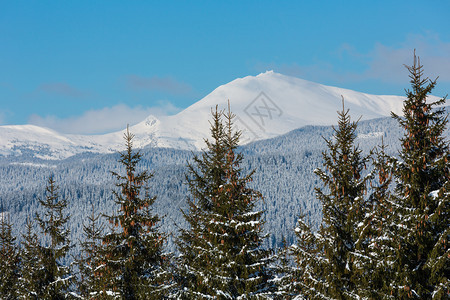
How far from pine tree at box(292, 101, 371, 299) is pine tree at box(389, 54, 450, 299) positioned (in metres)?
1.47

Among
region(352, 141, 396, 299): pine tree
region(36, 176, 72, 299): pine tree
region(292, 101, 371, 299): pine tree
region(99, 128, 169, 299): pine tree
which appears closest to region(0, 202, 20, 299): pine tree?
region(36, 176, 72, 299): pine tree

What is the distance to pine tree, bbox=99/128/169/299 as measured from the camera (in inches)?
681

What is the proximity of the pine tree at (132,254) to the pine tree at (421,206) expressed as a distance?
26.9 feet

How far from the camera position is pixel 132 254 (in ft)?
56.8

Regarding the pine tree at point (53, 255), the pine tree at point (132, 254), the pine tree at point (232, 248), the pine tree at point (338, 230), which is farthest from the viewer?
the pine tree at point (53, 255)

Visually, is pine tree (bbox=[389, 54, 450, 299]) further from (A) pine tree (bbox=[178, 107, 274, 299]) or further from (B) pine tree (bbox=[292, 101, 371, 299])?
(A) pine tree (bbox=[178, 107, 274, 299])

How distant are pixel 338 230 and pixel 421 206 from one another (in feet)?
9.14

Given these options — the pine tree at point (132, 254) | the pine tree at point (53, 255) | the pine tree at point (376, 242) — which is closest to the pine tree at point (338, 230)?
the pine tree at point (376, 242)

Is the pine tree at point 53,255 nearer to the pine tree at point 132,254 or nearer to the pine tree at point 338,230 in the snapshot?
the pine tree at point 132,254

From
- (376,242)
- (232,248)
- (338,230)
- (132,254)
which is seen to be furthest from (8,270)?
(376,242)

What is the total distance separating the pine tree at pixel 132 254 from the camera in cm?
1730

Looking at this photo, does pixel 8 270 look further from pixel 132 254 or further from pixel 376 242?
pixel 376 242

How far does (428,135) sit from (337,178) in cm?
307

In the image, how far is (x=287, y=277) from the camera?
16500 millimetres
